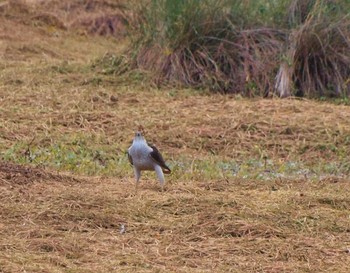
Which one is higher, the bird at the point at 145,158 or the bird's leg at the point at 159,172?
the bird at the point at 145,158

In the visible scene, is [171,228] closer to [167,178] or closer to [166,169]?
[166,169]

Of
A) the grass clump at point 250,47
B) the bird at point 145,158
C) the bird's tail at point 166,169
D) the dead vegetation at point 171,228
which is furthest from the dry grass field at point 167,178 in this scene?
the grass clump at point 250,47

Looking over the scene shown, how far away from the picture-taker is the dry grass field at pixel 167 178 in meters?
6.96

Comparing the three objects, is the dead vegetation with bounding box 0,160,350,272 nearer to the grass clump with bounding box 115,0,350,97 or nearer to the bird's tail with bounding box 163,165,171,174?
the bird's tail with bounding box 163,165,171,174

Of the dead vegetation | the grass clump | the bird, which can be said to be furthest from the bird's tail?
the grass clump

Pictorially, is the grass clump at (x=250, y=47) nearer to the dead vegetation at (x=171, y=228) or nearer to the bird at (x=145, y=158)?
the dead vegetation at (x=171, y=228)

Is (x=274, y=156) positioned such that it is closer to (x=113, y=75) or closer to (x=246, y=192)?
(x=246, y=192)

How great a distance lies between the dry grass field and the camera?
6961mm

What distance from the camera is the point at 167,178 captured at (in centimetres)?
970

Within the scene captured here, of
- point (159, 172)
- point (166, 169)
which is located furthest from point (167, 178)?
point (159, 172)

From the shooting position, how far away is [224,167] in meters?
10.7

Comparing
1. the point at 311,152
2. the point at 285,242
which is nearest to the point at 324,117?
the point at 311,152

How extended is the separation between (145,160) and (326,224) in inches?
67.6

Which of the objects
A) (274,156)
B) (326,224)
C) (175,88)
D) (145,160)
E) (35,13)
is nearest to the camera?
(326,224)
